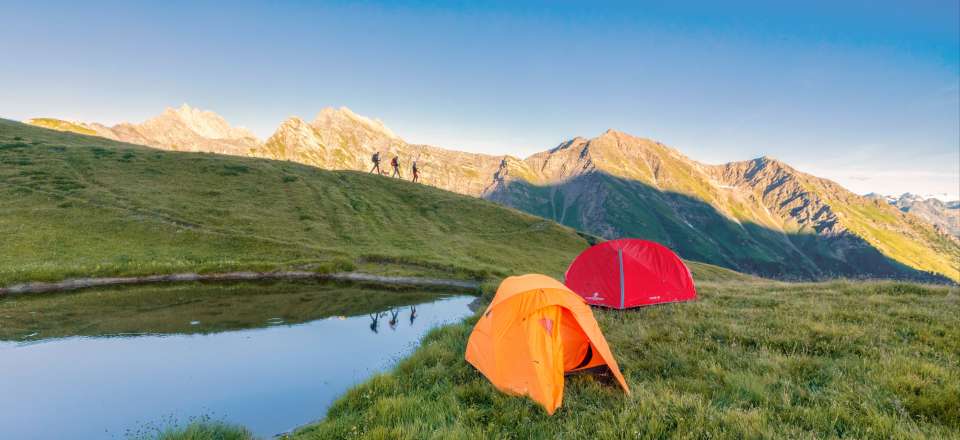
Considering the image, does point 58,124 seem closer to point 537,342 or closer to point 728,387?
point 537,342

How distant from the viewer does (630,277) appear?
60.0 feet

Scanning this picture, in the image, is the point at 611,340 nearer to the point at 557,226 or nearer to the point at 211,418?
the point at 211,418

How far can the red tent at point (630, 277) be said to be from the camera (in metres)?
18.2

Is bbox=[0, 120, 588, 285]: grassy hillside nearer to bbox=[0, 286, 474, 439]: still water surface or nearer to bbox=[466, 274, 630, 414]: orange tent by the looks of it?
bbox=[0, 286, 474, 439]: still water surface

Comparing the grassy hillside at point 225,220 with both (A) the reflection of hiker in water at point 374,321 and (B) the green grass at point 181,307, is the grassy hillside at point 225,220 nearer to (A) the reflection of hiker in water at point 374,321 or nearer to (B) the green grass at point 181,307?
(B) the green grass at point 181,307

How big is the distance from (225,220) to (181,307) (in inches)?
960

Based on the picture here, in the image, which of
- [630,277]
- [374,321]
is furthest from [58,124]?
[630,277]

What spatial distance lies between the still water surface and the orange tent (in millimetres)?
5903

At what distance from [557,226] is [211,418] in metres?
60.7

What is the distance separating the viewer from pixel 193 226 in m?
39.8

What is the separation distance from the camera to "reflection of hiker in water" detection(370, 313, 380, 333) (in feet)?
68.3

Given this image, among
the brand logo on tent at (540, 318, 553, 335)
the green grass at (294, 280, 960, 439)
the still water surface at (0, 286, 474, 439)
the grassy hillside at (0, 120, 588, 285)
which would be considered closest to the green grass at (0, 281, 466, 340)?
the still water surface at (0, 286, 474, 439)

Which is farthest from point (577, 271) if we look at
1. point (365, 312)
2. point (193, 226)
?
point (193, 226)

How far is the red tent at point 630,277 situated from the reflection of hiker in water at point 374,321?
1112 centimetres
